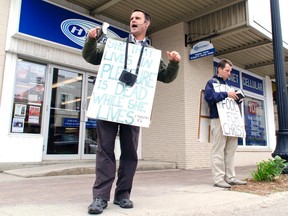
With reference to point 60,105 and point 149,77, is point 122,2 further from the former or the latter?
point 149,77

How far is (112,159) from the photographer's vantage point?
2.98m

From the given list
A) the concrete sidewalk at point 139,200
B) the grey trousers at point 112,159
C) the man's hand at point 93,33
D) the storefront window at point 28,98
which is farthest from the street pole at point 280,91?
the storefront window at point 28,98

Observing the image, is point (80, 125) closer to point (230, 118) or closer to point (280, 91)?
point (230, 118)

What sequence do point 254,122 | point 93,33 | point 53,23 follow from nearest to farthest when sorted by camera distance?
point 93,33 < point 53,23 < point 254,122

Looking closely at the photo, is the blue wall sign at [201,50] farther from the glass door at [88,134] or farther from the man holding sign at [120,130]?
the man holding sign at [120,130]

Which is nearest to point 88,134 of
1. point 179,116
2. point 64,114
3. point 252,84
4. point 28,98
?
point 64,114

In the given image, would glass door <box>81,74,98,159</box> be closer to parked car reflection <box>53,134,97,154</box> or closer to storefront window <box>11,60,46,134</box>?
parked car reflection <box>53,134,97,154</box>

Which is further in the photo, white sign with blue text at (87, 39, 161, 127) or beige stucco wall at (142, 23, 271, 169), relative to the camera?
beige stucco wall at (142, 23, 271, 169)

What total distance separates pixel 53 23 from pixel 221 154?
524 centimetres

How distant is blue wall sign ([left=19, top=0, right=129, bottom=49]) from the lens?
6.82 m

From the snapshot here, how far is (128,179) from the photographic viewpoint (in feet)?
10.2

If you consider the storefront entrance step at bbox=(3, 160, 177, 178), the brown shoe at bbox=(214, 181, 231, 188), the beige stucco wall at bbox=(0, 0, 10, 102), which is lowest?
the brown shoe at bbox=(214, 181, 231, 188)

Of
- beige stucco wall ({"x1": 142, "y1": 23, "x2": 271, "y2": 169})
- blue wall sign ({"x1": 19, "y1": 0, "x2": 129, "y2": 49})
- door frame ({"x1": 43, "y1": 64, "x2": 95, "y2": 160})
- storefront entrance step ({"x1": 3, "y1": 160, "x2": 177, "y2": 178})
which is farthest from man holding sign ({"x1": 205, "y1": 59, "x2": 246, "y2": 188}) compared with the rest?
door frame ({"x1": 43, "y1": 64, "x2": 95, "y2": 160})

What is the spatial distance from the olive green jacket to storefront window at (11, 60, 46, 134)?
421 centimetres
